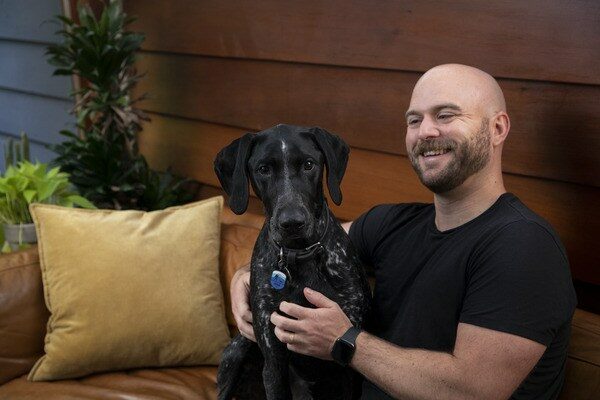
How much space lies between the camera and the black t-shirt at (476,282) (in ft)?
4.45

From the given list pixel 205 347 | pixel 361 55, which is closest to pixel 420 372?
pixel 205 347

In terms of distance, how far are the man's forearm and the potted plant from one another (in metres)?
1.67

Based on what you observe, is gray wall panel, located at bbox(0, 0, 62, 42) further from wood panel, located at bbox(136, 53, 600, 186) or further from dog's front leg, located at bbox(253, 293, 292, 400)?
dog's front leg, located at bbox(253, 293, 292, 400)

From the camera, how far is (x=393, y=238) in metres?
1.83

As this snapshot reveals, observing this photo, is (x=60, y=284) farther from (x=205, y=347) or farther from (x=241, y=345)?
(x=241, y=345)

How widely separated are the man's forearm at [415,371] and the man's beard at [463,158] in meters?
0.42

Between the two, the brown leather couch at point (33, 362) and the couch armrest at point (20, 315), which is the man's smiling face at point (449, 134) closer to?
the brown leather couch at point (33, 362)

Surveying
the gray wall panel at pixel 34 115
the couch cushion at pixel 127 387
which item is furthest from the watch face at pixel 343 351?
the gray wall panel at pixel 34 115

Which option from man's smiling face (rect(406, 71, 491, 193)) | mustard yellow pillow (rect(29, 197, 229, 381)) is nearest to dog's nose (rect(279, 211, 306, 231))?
man's smiling face (rect(406, 71, 491, 193))

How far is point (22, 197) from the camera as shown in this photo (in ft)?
8.52

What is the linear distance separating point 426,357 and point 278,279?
40 centimetres

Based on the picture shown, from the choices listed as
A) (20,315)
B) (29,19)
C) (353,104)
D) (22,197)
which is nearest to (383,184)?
(353,104)

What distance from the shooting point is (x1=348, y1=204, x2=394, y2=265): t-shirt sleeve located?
1.90 metres

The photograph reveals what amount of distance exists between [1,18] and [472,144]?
12.9ft
